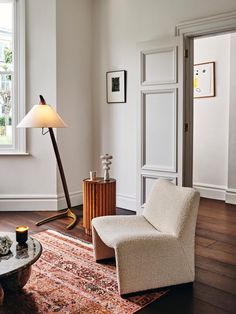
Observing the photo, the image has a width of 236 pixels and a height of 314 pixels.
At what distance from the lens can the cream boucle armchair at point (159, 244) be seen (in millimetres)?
2291

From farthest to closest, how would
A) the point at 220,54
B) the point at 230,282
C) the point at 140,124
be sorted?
the point at 220,54
the point at 140,124
the point at 230,282

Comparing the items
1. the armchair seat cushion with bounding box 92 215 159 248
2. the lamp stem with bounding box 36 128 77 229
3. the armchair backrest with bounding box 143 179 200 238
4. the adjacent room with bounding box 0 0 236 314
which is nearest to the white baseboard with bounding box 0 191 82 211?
the adjacent room with bounding box 0 0 236 314

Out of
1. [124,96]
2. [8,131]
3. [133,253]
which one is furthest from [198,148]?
[133,253]

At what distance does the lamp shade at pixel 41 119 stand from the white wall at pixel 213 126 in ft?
8.61

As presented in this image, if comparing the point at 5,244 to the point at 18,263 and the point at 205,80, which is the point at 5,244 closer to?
the point at 18,263

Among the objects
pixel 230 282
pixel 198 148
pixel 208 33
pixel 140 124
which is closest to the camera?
pixel 230 282

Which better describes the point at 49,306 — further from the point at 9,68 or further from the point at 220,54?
the point at 220,54

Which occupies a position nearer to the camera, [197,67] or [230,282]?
[230,282]

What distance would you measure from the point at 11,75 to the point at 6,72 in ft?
0.24

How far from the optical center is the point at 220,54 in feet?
17.2

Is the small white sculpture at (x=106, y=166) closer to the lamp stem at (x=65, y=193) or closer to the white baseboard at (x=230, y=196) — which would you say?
the lamp stem at (x=65, y=193)

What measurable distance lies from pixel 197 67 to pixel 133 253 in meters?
4.05

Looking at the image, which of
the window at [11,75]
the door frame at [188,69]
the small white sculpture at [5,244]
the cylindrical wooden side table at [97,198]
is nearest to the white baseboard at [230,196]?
the door frame at [188,69]

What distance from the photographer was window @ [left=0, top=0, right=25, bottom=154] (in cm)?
450
